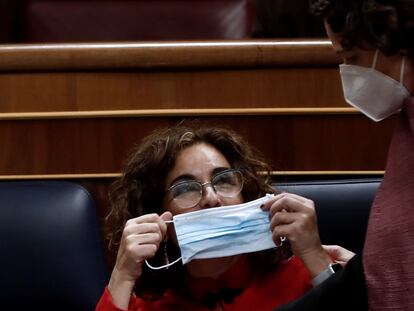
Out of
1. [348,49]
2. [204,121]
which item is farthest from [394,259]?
[204,121]

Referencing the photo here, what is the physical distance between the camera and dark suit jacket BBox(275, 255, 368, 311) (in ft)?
2.75

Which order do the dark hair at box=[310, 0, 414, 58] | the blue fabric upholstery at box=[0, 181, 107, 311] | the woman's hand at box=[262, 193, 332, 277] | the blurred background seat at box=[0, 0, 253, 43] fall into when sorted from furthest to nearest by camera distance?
the blurred background seat at box=[0, 0, 253, 43], the blue fabric upholstery at box=[0, 181, 107, 311], the woman's hand at box=[262, 193, 332, 277], the dark hair at box=[310, 0, 414, 58]

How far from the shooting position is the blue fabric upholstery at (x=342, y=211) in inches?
50.1

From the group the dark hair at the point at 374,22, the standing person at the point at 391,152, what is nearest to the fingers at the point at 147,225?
the standing person at the point at 391,152

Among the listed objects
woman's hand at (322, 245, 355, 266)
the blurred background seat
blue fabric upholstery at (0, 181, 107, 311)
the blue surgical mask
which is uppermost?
the blurred background seat

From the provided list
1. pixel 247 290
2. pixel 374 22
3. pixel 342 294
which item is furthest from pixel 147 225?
pixel 374 22

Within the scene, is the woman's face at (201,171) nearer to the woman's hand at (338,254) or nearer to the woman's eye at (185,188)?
the woman's eye at (185,188)

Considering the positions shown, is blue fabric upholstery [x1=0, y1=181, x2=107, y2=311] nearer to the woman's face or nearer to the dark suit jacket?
the woman's face

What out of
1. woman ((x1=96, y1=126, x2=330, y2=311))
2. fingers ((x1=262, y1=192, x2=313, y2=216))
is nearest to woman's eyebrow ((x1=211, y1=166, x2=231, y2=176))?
woman ((x1=96, y1=126, x2=330, y2=311))

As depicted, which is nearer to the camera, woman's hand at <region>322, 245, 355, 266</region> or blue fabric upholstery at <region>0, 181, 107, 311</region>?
woman's hand at <region>322, 245, 355, 266</region>

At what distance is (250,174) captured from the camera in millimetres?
1157

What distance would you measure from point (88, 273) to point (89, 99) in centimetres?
33

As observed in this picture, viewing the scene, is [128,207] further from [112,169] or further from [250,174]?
[112,169]

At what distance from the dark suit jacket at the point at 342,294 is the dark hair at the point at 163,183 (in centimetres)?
25
